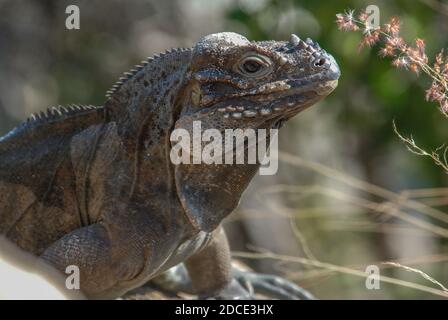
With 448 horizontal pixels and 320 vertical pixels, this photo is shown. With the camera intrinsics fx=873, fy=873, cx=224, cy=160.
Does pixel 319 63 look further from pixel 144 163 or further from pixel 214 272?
pixel 214 272

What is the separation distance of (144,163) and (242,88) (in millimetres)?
589

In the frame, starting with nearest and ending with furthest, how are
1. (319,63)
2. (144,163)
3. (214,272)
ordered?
(319,63)
(144,163)
(214,272)

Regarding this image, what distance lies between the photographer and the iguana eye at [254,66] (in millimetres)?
3598

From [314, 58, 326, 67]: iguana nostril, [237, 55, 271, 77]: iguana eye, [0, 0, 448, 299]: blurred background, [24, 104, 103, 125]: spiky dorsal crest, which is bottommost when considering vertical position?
[314, 58, 326, 67]: iguana nostril

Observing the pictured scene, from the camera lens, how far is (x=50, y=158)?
4.04 meters

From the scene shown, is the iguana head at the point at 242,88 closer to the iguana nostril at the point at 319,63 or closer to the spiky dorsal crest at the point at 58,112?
the iguana nostril at the point at 319,63

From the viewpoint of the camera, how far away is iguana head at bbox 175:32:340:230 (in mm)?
3537

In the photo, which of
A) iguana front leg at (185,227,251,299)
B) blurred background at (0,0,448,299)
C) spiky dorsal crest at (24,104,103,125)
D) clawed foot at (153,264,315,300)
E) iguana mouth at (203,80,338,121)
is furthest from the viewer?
blurred background at (0,0,448,299)

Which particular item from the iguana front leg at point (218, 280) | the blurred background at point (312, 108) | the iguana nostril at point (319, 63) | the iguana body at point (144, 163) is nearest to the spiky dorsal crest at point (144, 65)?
the iguana body at point (144, 163)

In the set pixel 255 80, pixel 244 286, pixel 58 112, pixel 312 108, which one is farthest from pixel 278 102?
pixel 312 108

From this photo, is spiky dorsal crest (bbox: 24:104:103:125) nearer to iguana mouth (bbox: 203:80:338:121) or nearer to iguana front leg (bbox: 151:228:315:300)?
iguana mouth (bbox: 203:80:338:121)

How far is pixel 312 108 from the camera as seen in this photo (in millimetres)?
10516

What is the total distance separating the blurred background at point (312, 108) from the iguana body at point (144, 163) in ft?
9.44

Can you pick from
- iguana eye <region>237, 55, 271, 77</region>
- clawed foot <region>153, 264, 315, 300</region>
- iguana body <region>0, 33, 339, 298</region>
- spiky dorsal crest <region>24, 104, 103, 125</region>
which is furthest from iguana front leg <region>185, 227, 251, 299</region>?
iguana eye <region>237, 55, 271, 77</region>
